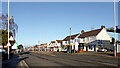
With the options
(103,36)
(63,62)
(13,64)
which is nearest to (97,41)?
(103,36)

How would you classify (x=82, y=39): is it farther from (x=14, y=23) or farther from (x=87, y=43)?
(x=14, y=23)

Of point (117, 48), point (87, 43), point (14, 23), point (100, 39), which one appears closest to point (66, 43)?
point (87, 43)

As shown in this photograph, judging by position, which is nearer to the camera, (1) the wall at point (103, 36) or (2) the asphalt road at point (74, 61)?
(2) the asphalt road at point (74, 61)

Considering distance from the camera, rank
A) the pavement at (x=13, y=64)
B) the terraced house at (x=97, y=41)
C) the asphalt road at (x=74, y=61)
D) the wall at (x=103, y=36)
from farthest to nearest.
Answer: the wall at (x=103, y=36) → the terraced house at (x=97, y=41) → the asphalt road at (x=74, y=61) → the pavement at (x=13, y=64)

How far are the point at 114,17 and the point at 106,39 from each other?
33.8 meters

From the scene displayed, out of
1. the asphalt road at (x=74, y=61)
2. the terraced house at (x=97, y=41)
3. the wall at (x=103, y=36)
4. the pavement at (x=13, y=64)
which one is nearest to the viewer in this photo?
the pavement at (x=13, y=64)

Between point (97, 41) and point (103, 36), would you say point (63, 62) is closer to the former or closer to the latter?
point (97, 41)

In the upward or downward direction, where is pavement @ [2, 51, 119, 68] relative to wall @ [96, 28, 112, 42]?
downward

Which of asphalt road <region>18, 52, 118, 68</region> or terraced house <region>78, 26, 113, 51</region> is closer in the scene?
asphalt road <region>18, 52, 118, 68</region>

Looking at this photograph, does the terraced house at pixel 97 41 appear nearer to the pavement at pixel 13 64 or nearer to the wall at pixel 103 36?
the wall at pixel 103 36

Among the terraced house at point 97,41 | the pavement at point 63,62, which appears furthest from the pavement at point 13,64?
the terraced house at point 97,41

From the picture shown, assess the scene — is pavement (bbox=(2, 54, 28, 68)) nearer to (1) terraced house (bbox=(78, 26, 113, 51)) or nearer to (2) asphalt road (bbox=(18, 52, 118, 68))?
(2) asphalt road (bbox=(18, 52, 118, 68))

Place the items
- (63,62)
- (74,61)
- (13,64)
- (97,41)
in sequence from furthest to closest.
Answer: (97,41)
(74,61)
(63,62)
(13,64)

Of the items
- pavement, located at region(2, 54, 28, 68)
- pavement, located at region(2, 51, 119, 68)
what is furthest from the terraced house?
pavement, located at region(2, 54, 28, 68)
